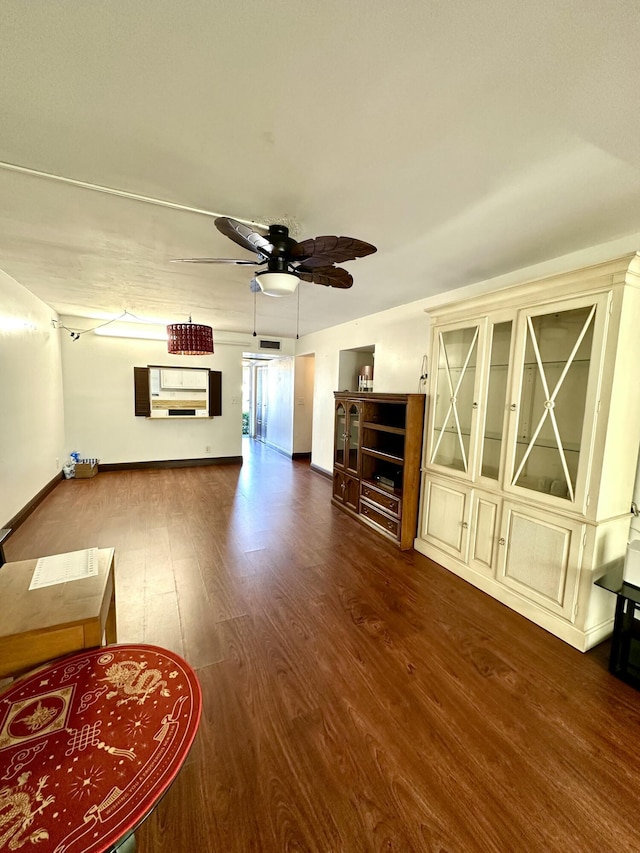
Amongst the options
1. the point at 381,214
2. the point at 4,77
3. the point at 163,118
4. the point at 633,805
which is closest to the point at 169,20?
the point at 163,118

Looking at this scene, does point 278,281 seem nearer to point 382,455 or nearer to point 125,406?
point 382,455

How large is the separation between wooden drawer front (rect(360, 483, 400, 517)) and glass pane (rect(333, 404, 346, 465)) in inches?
27.8

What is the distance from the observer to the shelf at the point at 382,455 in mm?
3583

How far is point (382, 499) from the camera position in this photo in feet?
12.5

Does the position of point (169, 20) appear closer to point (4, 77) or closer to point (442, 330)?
point (4, 77)

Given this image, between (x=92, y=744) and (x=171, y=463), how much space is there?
6240mm

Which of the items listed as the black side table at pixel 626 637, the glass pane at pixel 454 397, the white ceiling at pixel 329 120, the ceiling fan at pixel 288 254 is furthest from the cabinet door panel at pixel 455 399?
the ceiling fan at pixel 288 254

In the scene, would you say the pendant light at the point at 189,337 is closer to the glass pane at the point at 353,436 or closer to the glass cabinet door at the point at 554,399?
the glass pane at the point at 353,436

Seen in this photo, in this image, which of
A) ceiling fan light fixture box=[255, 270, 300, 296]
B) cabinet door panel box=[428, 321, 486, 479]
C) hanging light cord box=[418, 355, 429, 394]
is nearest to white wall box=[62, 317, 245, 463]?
hanging light cord box=[418, 355, 429, 394]

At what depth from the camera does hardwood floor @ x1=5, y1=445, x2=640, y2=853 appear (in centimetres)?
127

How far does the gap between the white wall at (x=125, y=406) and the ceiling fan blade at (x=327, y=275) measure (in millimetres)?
4864

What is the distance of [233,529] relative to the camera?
3869mm

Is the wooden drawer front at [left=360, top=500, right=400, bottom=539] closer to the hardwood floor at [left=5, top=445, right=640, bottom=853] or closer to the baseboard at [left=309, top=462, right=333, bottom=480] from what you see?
the hardwood floor at [left=5, top=445, right=640, bottom=853]

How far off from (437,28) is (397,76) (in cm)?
18
